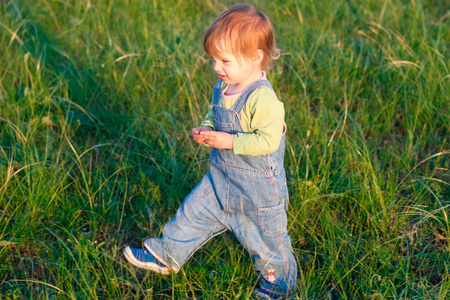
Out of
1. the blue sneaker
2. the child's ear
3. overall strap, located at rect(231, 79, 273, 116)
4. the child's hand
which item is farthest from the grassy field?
the child's ear

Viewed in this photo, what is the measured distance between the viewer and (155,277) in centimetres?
230

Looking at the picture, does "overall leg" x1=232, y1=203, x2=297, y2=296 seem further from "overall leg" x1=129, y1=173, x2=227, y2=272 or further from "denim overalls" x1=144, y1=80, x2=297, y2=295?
"overall leg" x1=129, y1=173, x2=227, y2=272

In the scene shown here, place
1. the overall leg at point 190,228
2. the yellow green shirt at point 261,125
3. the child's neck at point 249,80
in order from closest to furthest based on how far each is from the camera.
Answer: the yellow green shirt at point 261,125 → the child's neck at point 249,80 → the overall leg at point 190,228

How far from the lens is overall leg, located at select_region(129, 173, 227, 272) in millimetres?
2193

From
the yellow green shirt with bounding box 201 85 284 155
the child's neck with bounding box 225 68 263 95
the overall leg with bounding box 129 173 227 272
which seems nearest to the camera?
the yellow green shirt with bounding box 201 85 284 155

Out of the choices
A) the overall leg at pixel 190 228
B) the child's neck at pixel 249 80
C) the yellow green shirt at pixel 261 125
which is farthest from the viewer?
the overall leg at pixel 190 228

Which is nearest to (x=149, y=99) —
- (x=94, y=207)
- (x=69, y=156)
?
(x=69, y=156)

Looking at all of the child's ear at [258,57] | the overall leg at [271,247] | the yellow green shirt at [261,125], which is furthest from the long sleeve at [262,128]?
the overall leg at [271,247]

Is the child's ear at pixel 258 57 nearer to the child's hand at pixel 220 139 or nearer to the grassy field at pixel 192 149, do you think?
the child's hand at pixel 220 139

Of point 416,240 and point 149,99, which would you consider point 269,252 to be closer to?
point 416,240

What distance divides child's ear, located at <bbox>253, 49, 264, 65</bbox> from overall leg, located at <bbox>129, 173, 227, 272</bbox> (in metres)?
0.55

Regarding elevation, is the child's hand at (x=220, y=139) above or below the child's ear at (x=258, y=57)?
below

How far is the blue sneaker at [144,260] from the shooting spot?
225 centimetres

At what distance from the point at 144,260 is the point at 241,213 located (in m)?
0.51
